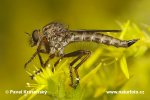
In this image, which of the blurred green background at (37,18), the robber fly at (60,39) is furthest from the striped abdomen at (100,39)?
the blurred green background at (37,18)

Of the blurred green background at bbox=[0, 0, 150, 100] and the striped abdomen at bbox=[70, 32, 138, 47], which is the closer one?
the striped abdomen at bbox=[70, 32, 138, 47]

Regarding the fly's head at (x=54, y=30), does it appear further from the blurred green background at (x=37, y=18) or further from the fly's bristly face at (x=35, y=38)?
the blurred green background at (x=37, y=18)

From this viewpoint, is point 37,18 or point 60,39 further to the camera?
point 37,18

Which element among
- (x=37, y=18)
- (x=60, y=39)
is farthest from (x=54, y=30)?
(x=37, y=18)

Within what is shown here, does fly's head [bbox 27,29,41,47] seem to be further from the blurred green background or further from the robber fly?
the blurred green background

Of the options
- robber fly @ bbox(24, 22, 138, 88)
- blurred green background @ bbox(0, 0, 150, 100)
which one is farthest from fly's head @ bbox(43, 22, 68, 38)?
blurred green background @ bbox(0, 0, 150, 100)

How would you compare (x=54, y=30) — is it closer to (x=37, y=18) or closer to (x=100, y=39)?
(x=100, y=39)
